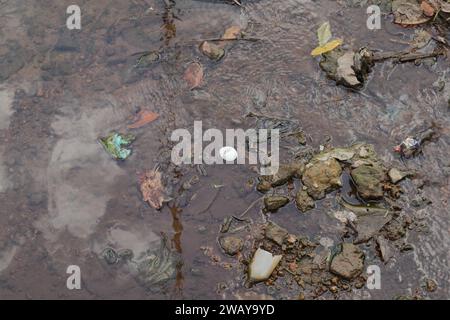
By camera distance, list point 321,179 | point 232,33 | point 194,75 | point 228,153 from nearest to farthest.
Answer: point 321,179
point 228,153
point 194,75
point 232,33

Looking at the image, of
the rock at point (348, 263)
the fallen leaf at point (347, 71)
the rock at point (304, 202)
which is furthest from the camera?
the fallen leaf at point (347, 71)

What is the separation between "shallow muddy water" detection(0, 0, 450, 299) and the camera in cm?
317

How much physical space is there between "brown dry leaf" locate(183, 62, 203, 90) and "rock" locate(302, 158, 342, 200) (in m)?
1.07

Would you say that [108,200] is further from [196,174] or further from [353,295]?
[353,295]

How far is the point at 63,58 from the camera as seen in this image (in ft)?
12.9

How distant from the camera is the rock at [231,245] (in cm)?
316

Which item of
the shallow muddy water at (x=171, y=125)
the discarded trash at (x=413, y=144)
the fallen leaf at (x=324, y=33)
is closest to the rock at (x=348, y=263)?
the shallow muddy water at (x=171, y=125)

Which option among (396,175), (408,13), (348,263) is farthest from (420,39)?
→ (348,263)

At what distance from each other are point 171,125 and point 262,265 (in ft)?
3.88

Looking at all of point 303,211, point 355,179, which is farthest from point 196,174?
point 355,179

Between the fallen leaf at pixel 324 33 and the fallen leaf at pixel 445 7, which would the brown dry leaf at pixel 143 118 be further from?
the fallen leaf at pixel 445 7

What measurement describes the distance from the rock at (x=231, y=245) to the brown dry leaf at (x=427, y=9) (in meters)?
2.22

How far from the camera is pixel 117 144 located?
3574 millimetres

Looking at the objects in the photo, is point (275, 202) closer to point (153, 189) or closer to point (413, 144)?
point (153, 189)
